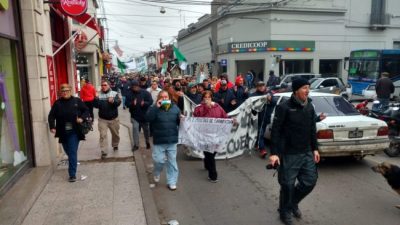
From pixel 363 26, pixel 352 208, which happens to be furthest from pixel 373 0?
pixel 352 208

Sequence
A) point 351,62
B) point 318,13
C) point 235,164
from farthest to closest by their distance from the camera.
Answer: point 318,13, point 351,62, point 235,164

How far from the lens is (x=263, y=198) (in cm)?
611

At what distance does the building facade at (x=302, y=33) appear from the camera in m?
32.7

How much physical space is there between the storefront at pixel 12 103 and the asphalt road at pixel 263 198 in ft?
7.98

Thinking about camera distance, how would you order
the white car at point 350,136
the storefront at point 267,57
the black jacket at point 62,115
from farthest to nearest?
the storefront at point 267,57, the white car at point 350,136, the black jacket at point 62,115

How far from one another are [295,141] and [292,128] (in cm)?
17

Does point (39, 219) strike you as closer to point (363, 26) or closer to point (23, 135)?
point (23, 135)

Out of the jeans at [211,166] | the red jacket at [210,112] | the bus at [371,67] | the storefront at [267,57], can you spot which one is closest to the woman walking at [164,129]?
the jeans at [211,166]

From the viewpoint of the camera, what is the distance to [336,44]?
34750 millimetres

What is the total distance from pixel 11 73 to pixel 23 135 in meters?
1.17

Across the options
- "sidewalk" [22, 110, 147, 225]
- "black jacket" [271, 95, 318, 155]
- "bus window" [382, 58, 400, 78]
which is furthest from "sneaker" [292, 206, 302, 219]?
"bus window" [382, 58, 400, 78]

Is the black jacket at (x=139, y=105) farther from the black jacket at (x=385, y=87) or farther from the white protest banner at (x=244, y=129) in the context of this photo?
the black jacket at (x=385, y=87)

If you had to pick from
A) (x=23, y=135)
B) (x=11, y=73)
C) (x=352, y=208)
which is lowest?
(x=352, y=208)

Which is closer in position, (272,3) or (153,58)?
(272,3)
